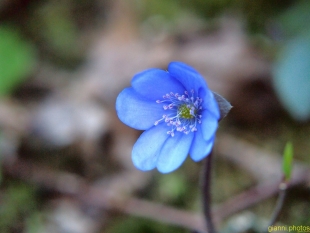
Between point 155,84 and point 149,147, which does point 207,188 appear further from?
point 155,84

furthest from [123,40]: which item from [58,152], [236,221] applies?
[236,221]

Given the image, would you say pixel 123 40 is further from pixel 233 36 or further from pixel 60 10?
pixel 233 36

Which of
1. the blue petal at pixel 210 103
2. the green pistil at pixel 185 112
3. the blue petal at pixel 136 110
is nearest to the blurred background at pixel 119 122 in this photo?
the green pistil at pixel 185 112

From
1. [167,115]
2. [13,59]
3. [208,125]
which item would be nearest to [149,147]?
[167,115]

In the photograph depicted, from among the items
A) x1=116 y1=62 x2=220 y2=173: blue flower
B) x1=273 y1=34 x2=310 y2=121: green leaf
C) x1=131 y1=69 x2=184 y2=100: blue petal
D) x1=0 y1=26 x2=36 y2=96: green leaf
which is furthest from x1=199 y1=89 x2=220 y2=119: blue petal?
x1=0 y1=26 x2=36 y2=96: green leaf

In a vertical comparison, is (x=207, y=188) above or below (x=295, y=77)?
below

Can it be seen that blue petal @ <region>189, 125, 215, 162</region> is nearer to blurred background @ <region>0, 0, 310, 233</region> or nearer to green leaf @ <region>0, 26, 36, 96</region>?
blurred background @ <region>0, 0, 310, 233</region>

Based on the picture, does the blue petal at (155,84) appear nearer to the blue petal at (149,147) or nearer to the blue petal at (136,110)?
the blue petal at (136,110)
